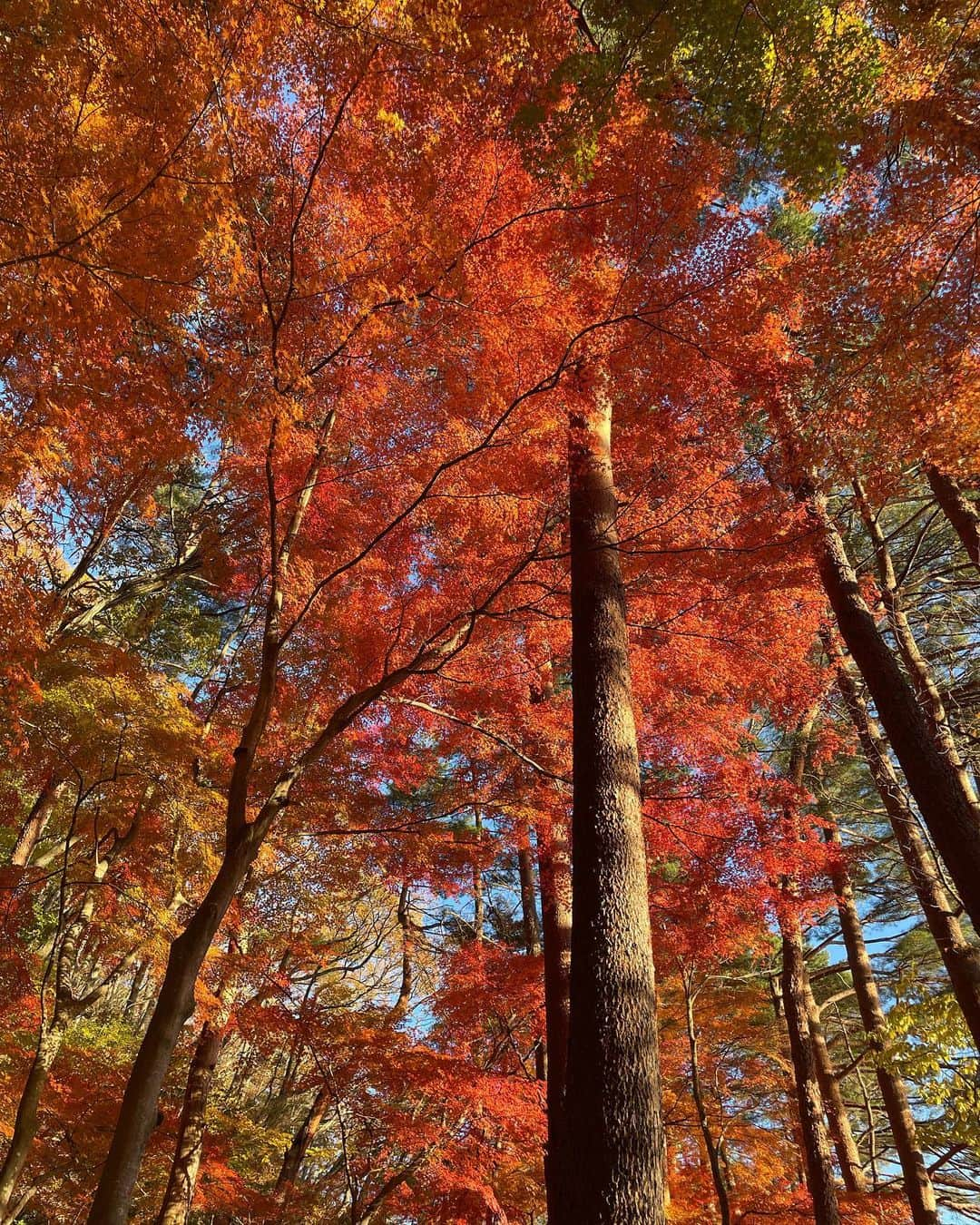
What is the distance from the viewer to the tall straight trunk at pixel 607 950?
9.04ft

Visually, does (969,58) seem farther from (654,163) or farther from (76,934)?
(76,934)

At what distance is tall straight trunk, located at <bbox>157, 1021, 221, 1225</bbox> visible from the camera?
6.26 metres

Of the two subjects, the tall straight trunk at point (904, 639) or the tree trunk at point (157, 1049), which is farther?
the tall straight trunk at point (904, 639)

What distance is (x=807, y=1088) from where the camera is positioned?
8.21m

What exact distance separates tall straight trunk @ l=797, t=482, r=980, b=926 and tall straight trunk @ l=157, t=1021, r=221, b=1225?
7.13 meters

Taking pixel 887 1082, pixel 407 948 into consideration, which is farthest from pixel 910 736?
pixel 407 948

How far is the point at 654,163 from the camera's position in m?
7.20

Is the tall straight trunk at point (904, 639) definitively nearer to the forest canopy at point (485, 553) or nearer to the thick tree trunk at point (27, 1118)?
the forest canopy at point (485, 553)

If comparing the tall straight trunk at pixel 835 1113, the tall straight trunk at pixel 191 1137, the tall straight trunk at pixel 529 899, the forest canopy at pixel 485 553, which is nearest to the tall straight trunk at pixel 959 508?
the forest canopy at pixel 485 553

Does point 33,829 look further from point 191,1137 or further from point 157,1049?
point 157,1049

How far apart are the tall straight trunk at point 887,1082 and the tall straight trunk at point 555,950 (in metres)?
3.24

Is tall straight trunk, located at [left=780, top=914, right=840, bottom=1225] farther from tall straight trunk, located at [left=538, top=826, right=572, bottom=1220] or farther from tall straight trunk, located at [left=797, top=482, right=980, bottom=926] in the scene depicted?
tall straight trunk, located at [left=797, top=482, right=980, bottom=926]

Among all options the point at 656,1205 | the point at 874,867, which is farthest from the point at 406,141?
the point at 874,867

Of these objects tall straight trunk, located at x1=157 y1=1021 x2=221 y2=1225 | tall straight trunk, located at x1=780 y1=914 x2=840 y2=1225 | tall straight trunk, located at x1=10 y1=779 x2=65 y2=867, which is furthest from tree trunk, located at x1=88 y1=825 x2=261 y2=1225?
tall straight trunk, located at x1=780 y1=914 x2=840 y2=1225
